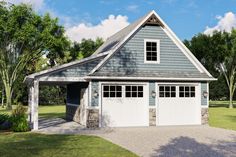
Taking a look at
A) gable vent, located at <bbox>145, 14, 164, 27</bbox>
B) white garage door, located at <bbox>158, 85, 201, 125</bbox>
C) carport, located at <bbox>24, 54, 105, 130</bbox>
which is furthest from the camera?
gable vent, located at <bbox>145, 14, 164, 27</bbox>

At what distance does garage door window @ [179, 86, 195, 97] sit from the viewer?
2017 centimetres

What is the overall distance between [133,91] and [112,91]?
1252mm

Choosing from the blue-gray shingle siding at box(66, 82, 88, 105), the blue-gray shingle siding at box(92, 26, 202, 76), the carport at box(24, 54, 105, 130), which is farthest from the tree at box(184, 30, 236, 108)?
the carport at box(24, 54, 105, 130)

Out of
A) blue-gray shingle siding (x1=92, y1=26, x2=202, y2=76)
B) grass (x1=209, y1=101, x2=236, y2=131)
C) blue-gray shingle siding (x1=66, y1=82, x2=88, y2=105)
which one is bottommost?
grass (x1=209, y1=101, x2=236, y2=131)

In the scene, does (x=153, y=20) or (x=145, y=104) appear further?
(x=153, y=20)

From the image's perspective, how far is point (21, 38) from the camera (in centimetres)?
4094

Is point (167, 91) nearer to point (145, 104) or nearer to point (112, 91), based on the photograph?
point (145, 104)

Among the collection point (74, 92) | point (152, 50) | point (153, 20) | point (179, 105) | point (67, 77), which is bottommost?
point (179, 105)

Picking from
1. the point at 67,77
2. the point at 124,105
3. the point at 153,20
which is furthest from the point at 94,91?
the point at 153,20

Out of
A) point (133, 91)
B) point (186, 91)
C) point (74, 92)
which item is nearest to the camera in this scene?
point (133, 91)

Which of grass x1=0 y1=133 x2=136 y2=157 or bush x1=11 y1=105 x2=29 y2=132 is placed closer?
grass x1=0 y1=133 x2=136 y2=157

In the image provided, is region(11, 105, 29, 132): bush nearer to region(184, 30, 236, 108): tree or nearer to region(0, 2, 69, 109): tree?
region(0, 2, 69, 109): tree

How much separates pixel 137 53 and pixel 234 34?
28.1 m

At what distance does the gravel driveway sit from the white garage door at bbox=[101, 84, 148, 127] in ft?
9.72
